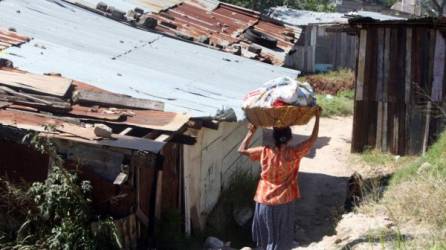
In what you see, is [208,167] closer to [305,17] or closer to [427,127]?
[427,127]

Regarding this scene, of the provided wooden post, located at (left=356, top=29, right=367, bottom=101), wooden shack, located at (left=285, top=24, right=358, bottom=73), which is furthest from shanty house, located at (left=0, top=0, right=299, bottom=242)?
wooden shack, located at (left=285, top=24, right=358, bottom=73)

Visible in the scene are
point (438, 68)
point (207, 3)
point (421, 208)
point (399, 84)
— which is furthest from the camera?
point (207, 3)

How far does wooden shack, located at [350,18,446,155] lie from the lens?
12016mm

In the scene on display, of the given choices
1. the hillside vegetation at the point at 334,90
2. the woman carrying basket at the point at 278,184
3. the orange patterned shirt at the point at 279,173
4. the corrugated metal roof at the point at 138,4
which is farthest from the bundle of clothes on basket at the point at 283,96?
the hillside vegetation at the point at 334,90

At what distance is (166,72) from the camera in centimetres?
837

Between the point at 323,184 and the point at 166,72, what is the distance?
454cm

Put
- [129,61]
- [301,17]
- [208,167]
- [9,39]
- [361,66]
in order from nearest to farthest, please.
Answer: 1. [9,39]
2. [129,61]
3. [208,167]
4. [361,66]
5. [301,17]

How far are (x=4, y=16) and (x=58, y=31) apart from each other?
2.43 ft

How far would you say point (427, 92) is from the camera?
477 inches

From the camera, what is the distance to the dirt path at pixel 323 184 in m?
9.35

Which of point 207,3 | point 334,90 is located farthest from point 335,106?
point 207,3

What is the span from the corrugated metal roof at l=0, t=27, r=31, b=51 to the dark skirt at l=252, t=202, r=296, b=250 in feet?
11.9

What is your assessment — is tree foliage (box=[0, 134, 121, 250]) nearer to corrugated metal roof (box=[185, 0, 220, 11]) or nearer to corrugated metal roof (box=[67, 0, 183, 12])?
corrugated metal roof (box=[67, 0, 183, 12])

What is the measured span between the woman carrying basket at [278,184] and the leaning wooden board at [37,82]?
1.90 m
